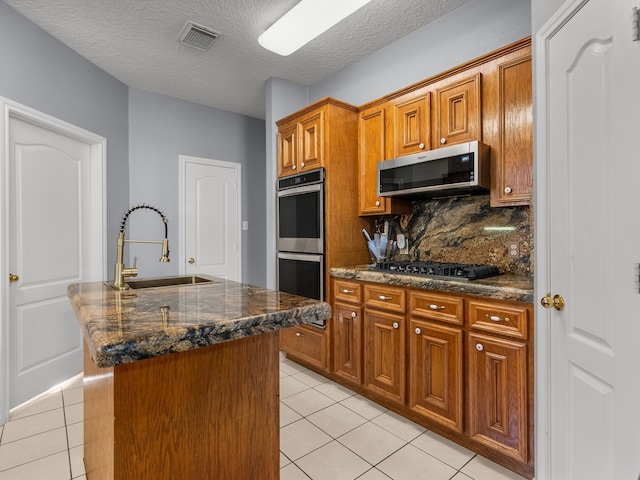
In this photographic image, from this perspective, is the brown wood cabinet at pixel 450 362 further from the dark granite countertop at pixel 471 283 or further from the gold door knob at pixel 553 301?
the gold door knob at pixel 553 301

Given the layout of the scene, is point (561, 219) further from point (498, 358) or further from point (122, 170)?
point (122, 170)

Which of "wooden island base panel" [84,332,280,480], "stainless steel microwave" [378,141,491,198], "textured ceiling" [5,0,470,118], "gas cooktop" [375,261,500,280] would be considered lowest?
"wooden island base panel" [84,332,280,480]

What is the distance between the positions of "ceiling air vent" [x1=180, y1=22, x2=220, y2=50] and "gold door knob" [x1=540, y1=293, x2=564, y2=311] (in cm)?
293

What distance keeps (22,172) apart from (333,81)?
9.25 feet

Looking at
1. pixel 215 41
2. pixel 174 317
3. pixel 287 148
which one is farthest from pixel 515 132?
pixel 215 41

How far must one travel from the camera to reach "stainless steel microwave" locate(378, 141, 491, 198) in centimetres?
211

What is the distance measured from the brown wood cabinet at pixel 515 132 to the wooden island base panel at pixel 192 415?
5.57 ft

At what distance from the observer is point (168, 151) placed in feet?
13.3

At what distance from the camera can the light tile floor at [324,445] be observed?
69.3 inches

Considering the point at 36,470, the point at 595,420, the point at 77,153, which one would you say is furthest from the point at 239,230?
the point at 595,420

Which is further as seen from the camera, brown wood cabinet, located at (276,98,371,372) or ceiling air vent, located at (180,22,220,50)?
brown wood cabinet, located at (276,98,371,372)

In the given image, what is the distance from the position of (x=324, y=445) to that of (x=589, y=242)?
1.71 meters

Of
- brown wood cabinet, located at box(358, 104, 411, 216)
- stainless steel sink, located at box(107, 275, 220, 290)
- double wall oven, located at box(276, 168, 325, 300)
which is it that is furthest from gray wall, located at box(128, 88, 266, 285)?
brown wood cabinet, located at box(358, 104, 411, 216)

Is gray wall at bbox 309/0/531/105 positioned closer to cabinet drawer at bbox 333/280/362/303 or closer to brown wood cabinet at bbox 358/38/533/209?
brown wood cabinet at bbox 358/38/533/209
